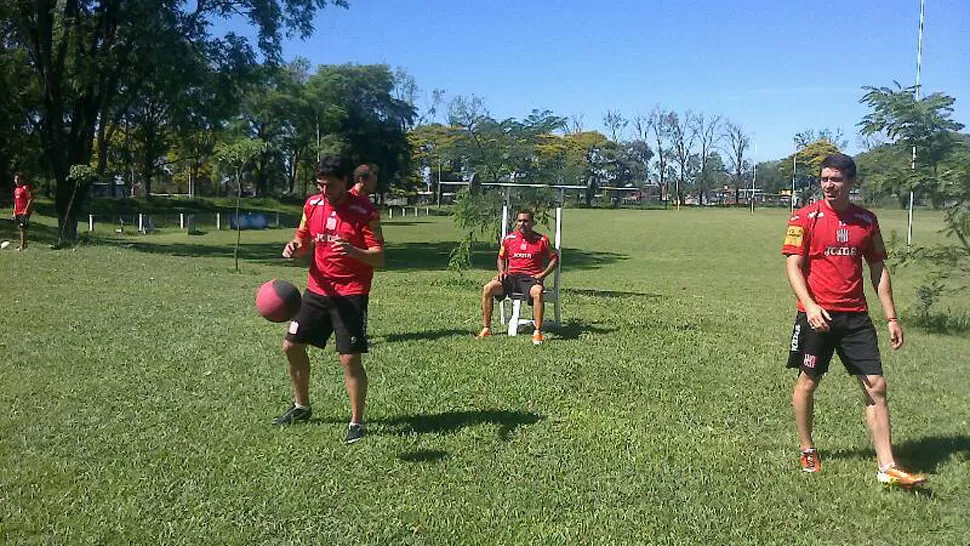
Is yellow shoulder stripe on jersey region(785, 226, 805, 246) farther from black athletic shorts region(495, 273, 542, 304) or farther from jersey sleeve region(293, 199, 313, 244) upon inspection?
black athletic shorts region(495, 273, 542, 304)

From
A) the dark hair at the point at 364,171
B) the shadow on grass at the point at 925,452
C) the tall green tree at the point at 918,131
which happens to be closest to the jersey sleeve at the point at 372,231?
the dark hair at the point at 364,171

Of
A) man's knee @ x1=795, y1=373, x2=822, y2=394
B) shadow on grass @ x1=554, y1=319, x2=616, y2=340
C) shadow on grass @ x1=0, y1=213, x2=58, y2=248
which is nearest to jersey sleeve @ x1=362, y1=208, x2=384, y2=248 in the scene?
man's knee @ x1=795, y1=373, x2=822, y2=394

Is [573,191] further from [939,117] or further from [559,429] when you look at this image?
[559,429]

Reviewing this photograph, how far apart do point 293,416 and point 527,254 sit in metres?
4.62

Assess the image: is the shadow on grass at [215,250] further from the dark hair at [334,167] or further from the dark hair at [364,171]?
the dark hair at [334,167]

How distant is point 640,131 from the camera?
400ft

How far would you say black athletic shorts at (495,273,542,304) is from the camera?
33.0 feet

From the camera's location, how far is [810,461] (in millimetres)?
5363

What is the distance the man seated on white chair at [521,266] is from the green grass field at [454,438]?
55 centimetres


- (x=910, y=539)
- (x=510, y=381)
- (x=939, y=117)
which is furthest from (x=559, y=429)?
(x=939, y=117)

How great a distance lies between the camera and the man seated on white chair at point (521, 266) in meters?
10.1

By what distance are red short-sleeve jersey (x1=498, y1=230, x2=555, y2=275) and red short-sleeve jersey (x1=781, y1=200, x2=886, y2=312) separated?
16.6ft

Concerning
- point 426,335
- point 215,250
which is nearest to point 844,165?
point 426,335

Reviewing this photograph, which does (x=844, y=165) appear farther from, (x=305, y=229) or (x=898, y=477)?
(x=305, y=229)
